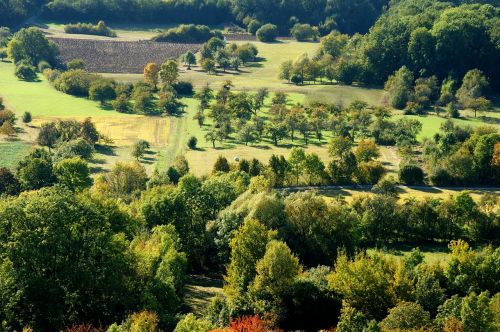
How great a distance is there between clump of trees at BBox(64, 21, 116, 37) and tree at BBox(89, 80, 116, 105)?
1963 inches

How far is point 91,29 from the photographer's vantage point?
15950 centimetres

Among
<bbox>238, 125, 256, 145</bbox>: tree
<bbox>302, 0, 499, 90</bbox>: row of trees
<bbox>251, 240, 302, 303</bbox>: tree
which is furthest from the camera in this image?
<bbox>302, 0, 499, 90</bbox>: row of trees

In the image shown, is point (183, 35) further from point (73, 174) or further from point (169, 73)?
point (73, 174)

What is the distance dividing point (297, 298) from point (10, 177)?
40.8m

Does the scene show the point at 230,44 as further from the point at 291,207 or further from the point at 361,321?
the point at 361,321

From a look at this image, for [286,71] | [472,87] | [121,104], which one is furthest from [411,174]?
[286,71]

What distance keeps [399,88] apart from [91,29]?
8538 centimetres

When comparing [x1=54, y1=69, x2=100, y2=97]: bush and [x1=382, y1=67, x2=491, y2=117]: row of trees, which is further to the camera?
[x1=54, y1=69, x2=100, y2=97]: bush

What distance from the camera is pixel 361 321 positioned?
3775 centimetres

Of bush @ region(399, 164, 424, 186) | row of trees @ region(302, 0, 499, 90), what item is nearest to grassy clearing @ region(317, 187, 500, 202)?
bush @ region(399, 164, 424, 186)

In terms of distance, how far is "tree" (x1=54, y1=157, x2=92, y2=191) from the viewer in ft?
231

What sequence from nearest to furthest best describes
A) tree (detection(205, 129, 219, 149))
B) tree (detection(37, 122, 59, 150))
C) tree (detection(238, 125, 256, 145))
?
1. tree (detection(37, 122, 59, 150))
2. tree (detection(205, 129, 219, 149))
3. tree (detection(238, 125, 256, 145))

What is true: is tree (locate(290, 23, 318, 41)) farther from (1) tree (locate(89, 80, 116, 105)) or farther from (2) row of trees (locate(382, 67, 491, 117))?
(1) tree (locate(89, 80, 116, 105))

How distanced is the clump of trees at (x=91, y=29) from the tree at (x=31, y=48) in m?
24.4
